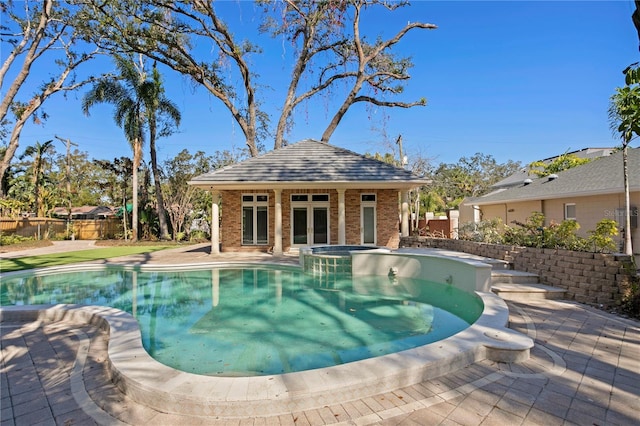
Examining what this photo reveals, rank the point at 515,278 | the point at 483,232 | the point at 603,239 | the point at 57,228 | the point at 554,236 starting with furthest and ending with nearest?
the point at 57,228
the point at 483,232
the point at 554,236
the point at 515,278
the point at 603,239

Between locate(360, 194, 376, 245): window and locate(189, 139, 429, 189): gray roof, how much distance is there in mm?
1351

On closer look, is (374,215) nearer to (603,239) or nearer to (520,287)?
(520,287)

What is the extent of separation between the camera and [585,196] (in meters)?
13.3

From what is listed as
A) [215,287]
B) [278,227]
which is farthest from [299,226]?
[215,287]

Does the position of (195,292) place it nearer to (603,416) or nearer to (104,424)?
(104,424)

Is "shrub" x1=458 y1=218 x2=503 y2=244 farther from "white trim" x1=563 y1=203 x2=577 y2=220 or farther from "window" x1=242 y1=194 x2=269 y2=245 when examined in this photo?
"window" x1=242 y1=194 x2=269 y2=245

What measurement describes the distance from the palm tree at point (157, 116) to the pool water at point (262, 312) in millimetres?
12514

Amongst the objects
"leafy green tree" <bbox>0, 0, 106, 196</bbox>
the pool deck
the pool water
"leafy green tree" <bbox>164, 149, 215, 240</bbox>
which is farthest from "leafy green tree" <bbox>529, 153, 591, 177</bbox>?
"leafy green tree" <bbox>0, 0, 106, 196</bbox>

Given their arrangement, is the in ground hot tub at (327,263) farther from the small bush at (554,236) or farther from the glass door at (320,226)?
the small bush at (554,236)

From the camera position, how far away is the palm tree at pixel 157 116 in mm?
21266

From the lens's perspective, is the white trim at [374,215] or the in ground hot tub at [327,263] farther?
the white trim at [374,215]

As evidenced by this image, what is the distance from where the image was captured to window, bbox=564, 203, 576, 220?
46.1ft

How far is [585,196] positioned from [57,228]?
110 ft

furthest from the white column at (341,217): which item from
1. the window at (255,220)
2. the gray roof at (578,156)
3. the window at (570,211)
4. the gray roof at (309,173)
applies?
the gray roof at (578,156)
